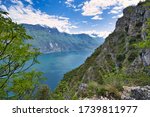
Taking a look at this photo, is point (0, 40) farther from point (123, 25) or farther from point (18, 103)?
point (123, 25)

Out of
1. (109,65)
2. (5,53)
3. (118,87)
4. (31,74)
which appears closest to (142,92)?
(118,87)

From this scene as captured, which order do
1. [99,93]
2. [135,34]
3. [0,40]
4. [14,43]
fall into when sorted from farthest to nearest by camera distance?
[135,34]
[99,93]
[14,43]
[0,40]

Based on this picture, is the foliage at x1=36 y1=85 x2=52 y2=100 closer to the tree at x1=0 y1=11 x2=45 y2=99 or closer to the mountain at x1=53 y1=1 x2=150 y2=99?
the mountain at x1=53 y1=1 x2=150 y2=99

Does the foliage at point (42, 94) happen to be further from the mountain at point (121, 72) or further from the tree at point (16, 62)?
the tree at point (16, 62)

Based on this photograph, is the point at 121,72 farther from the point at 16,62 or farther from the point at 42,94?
the point at 16,62

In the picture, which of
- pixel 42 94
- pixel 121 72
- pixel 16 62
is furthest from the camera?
pixel 121 72

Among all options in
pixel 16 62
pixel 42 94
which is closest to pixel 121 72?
pixel 42 94

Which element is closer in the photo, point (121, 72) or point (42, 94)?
point (42, 94)

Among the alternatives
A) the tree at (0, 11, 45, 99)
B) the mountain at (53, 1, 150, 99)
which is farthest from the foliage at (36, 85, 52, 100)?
the tree at (0, 11, 45, 99)
